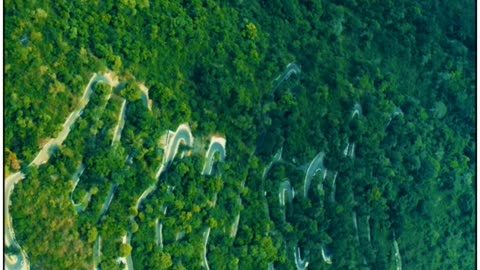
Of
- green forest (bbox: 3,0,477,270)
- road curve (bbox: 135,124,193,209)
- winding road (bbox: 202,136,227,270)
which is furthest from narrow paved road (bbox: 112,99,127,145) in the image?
winding road (bbox: 202,136,227,270)

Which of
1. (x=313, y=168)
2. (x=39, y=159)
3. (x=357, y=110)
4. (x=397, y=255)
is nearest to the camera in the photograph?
(x=39, y=159)

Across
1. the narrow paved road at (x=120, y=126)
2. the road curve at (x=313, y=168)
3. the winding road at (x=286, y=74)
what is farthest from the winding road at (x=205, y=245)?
the winding road at (x=286, y=74)

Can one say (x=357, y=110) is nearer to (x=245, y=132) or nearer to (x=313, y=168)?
(x=313, y=168)

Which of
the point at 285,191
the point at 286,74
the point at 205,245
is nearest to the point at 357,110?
→ the point at 286,74

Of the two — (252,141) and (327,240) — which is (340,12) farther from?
(327,240)

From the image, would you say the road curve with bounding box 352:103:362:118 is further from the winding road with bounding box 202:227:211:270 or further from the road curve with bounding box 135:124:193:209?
the winding road with bounding box 202:227:211:270

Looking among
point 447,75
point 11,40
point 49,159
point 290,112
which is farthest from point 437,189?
point 11,40

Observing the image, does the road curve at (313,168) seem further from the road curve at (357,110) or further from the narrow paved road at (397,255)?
the narrow paved road at (397,255)

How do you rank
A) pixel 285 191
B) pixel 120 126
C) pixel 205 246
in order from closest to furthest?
pixel 120 126, pixel 205 246, pixel 285 191
